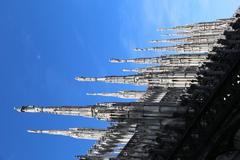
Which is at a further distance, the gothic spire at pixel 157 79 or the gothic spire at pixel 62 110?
the gothic spire at pixel 157 79

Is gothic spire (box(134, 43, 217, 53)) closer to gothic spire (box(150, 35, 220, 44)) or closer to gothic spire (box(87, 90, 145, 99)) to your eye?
gothic spire (box(150, 35, 220, 44))

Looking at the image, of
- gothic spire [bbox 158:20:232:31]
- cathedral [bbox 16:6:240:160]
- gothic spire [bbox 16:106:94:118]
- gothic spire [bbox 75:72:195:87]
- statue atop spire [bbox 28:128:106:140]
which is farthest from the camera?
gothic spire [bbox 158:20:232:31]

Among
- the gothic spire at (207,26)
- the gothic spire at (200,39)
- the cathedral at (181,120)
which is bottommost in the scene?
the cathedral at (181,120)

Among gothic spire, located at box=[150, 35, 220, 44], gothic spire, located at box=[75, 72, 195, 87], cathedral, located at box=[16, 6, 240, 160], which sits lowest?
cathedral, located at box=[16, 6, 240, 160]

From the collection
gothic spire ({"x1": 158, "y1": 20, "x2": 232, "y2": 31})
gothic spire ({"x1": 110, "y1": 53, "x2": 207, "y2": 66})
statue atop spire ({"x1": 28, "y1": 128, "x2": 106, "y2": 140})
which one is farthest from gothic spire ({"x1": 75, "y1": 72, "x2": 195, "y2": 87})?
gothic spire ({"x1": 158, "y1": 20, "x2": 232, "y2": 31})

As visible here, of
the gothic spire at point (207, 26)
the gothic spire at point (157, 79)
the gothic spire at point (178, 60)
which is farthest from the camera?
the gothic spire at point (207, 26)

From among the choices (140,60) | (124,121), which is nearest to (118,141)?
(124,121)

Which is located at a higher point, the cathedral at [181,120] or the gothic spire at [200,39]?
the gothic spire at [200,39]

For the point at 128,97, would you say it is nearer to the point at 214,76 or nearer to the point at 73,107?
the point at 73,107

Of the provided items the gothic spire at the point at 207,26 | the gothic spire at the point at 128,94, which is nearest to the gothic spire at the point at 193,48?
the gothic spire at the point at 207,26

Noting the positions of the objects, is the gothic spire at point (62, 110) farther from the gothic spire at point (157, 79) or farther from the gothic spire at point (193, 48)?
the gothic spire at point (193, 48)

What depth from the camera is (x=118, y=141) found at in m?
34.9

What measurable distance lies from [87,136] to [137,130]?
1455 centimetres

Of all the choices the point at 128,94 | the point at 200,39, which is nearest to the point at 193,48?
the point at 200,39
